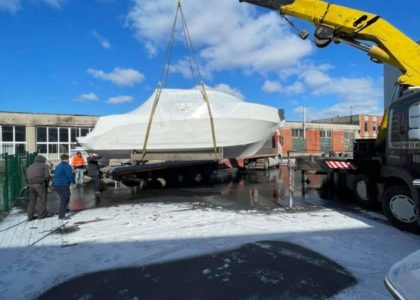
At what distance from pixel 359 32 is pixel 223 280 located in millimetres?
6615

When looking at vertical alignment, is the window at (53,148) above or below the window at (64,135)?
below

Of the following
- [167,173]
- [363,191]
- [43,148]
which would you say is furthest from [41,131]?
[363,191]

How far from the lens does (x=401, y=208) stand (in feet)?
22.7

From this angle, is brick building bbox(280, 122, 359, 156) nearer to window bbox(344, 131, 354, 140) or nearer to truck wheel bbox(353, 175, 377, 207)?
window bbox(344, 131, 354, 140)

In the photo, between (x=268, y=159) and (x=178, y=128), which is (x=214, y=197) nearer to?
(x=178, y=128)

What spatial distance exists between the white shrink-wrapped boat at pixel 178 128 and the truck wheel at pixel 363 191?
356cm

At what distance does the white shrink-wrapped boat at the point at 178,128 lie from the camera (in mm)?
10625

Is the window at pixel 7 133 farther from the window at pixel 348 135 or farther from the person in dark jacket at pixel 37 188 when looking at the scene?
the window at pixel 348 135

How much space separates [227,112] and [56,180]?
509 centimetres

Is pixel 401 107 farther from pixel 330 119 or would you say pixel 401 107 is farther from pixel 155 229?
pixel 330 119

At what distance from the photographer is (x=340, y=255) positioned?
209 inches

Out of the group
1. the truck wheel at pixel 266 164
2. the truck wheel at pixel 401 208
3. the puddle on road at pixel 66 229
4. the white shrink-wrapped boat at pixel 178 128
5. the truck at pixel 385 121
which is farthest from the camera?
the truck wheel at pixel 266 164

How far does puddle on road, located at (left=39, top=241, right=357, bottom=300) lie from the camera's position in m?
4.09

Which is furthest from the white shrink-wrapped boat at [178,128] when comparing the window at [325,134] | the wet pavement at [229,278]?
the window at [325,134]
